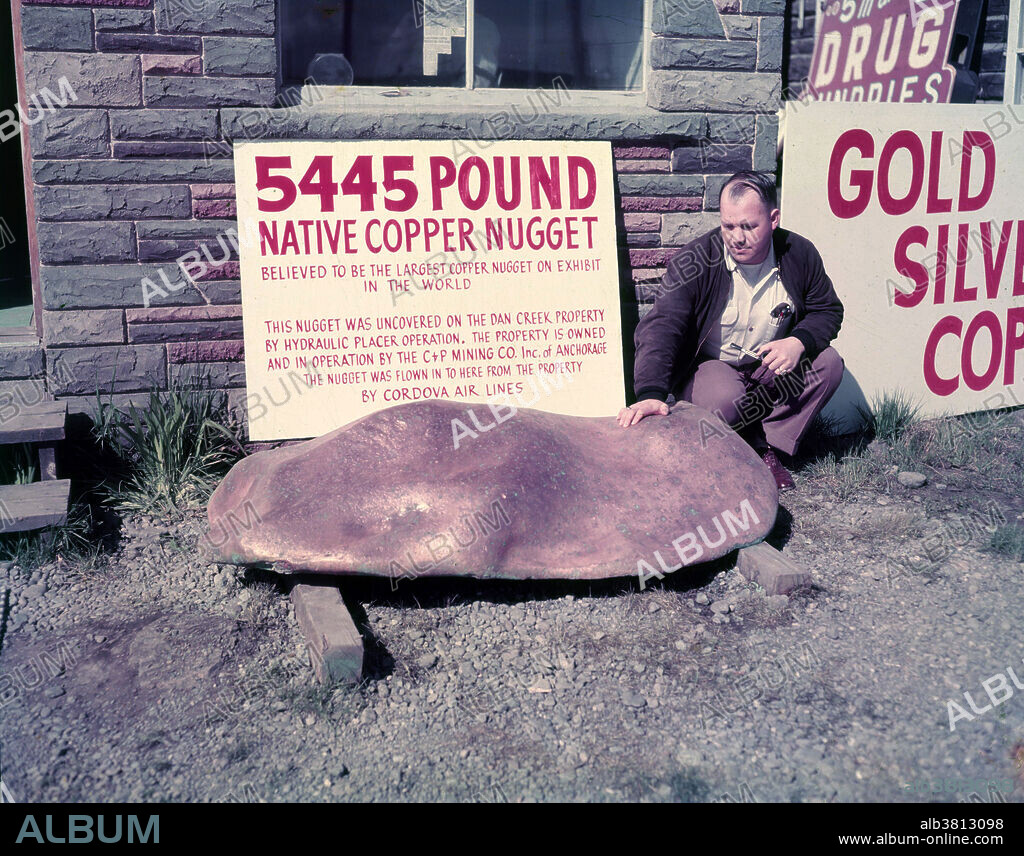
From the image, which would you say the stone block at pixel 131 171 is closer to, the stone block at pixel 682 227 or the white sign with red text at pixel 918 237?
the stone block at pixel 682 227

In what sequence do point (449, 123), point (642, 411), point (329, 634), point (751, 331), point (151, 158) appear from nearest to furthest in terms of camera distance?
point (329, 634)
point (642, 411)
point (151, 158)
point (751, 331)
point (449, 123)

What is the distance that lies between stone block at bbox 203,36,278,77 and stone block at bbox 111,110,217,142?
0.62 feet

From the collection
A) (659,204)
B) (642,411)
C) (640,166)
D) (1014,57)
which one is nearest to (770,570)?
(642,411)

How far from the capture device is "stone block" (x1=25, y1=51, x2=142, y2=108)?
3.74 metres

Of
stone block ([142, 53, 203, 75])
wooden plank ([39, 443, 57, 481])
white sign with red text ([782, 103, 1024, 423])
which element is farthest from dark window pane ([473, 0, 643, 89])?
wooden plank ([39, 443, 57, 481])

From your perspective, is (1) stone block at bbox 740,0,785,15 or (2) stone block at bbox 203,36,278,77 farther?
(1) stone block at bbox 740,0,785,15

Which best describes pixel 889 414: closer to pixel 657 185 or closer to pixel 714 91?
pixel 657 185

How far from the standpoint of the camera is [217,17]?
3883 mm

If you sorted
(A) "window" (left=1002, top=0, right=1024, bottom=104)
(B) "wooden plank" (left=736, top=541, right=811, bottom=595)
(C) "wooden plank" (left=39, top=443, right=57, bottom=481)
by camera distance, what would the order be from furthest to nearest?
(A) "window" (left=1002, top=0, right=1024, bottom=104), (C) "wooden plank" (left=39, top=443, right=57, bottom=481), (B) "wooden plank" (left=736, top=541, right=811, bottom=595)

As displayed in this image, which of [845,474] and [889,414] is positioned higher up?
[889,414]

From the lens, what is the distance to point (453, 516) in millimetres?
2994

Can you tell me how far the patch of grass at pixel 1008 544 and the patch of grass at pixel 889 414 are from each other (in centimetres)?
101

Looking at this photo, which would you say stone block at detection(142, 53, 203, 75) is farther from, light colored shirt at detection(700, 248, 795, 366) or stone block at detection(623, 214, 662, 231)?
light colored shirt at detection(700, 248, 795, 366)

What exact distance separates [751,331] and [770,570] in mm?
1242
